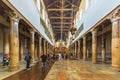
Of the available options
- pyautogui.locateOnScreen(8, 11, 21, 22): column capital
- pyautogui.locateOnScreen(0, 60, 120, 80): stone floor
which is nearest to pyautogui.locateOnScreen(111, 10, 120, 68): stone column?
pyautogui.locateOnScreen(0, 60, 120, 80): stone floor

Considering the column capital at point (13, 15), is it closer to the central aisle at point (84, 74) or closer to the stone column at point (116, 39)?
the central aisle at point (84, 74)

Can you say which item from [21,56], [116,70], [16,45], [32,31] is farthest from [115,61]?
[21,56]

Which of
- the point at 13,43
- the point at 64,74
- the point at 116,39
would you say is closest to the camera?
the point at 64,74

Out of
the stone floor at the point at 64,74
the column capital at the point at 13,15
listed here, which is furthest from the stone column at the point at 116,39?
the column capital at the point at 13,15

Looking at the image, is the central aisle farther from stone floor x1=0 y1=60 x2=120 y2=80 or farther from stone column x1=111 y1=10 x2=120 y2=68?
stone column x1=111 y1=10 x2=120 y2=68

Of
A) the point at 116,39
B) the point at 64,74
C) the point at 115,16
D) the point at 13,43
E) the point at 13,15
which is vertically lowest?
the point at 64,74

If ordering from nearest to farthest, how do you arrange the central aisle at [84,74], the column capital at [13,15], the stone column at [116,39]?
the central aisle at [84,74] → the stone column at [116,39] → the column capital at [13,15]

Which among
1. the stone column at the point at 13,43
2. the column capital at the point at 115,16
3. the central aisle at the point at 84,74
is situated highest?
the column capital at the point at 115,16

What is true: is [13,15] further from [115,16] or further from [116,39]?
[116,39]

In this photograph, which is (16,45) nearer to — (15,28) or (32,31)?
(15,28)

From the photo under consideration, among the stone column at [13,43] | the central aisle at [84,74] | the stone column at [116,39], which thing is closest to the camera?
the central aisle at [84,74]

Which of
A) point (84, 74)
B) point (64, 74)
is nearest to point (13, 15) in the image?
point (64, 74)

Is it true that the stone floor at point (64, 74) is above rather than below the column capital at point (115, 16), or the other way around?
below

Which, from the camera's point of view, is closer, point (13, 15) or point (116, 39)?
point (116, 39)
